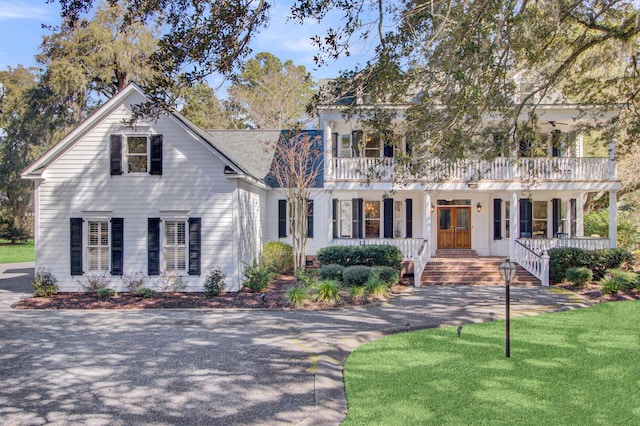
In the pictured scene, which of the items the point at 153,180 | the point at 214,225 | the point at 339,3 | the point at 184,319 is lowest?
the point at 184,319

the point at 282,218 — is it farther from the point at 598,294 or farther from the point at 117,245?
the point at 598,294

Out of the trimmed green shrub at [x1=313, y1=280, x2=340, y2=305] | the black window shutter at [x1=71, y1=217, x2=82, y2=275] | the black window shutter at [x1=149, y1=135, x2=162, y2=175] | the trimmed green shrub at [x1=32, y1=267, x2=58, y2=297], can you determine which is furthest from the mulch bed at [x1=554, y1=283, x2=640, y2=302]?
the trimmed green shrub at [x1=32, y1=267, x2=58, y2=297]

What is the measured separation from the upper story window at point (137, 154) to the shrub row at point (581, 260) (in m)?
14.4

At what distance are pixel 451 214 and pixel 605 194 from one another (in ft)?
46.3

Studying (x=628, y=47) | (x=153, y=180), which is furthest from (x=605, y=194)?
(x=153, y=180)

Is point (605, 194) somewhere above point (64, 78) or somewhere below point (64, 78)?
below

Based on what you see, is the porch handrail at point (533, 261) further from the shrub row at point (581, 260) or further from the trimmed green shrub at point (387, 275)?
the trimmed green shrub at point (387, 275)

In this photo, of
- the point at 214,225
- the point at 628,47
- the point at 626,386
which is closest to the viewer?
the point at 626,386

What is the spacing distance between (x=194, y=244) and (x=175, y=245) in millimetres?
679

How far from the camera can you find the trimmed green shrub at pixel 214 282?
15.7m

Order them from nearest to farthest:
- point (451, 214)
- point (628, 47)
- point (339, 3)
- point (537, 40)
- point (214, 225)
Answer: point (339, 3), point (537, 40), point (628, 47), point (214, 225), point (451, 214)

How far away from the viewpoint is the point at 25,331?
11227mm

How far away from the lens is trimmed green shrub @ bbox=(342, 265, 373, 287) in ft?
52.4

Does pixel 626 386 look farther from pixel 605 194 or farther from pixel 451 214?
pixel 605 194
